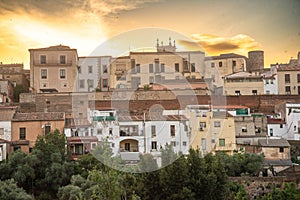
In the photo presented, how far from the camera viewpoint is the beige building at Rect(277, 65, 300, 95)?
29.9 metres

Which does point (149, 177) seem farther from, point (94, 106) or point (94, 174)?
point (94, 106)

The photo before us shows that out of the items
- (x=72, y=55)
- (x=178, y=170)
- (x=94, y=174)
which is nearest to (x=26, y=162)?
(x=178, y=170)

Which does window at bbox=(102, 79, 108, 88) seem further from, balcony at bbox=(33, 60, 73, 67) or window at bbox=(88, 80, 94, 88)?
balcony at bbox=(33, 60, 73, 67)

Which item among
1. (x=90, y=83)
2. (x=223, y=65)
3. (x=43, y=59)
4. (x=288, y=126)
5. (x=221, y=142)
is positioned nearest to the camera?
(x=221, y=142)

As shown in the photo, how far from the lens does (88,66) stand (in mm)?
31109

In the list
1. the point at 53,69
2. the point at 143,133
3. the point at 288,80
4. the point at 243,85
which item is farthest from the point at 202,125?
the point at 53,69

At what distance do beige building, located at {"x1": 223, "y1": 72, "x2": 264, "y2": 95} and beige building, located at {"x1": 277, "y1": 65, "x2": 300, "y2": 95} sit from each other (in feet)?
3.76

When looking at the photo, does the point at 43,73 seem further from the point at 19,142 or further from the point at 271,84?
the point at 271,84

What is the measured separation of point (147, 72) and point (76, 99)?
6040mm

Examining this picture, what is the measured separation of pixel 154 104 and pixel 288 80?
8518mm

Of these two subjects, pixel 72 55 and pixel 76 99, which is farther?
pixel 72 55

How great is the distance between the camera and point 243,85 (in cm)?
2961

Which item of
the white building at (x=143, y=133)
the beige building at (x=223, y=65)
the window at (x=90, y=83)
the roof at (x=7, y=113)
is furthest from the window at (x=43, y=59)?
the beige building at (x=223, y=65)

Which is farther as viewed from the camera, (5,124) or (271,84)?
(271,84)
